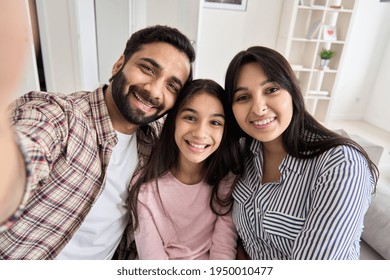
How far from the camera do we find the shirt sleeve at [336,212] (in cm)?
76

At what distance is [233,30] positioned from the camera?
389 centimetres

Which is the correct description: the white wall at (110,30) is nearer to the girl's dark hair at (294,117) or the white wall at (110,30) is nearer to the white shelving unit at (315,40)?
the white shelving unit at (315,40)

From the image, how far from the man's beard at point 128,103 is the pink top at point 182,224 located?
27cm

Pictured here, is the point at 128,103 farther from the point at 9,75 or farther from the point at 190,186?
the point at 9,75

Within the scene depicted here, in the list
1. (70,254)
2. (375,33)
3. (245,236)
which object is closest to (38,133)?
(70,254)

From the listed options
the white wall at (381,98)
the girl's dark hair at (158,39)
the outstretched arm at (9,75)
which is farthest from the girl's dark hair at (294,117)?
the white wall at (381,98)

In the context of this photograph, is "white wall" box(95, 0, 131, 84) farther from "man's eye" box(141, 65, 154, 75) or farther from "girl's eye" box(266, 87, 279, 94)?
"girl's eye" box(266, 87, 279, 94)

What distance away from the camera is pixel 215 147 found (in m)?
1.06

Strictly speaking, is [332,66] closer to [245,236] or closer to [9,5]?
[245,236]

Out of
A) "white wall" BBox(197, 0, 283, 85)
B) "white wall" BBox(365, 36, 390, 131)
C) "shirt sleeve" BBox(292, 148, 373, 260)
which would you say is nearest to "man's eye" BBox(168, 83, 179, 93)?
"shirt sleeve" BBox(292, 148, 373, 260)

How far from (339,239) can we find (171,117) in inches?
28.8

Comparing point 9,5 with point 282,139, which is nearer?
point 9,5

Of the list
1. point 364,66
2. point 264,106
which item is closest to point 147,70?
point 264,106

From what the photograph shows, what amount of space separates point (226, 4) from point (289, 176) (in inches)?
137
